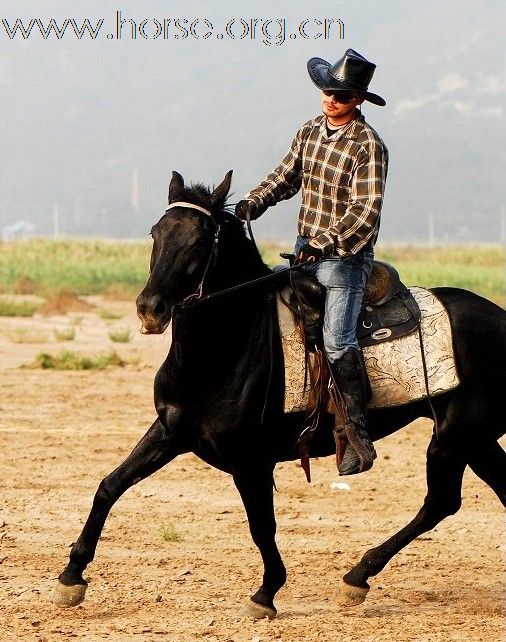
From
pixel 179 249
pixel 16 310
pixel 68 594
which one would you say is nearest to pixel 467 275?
pixel 16 310

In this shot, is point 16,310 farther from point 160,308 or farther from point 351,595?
point 160,308

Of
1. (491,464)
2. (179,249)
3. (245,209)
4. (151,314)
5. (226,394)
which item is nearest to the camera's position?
(151,314)

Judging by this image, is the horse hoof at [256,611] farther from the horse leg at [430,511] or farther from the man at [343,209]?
the man at [343,209]

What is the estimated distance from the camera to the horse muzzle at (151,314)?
20.5 ft

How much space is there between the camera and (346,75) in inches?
277

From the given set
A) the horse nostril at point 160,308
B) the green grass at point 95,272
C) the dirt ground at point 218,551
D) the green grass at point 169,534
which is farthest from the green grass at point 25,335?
the horse nostril at point 160,308

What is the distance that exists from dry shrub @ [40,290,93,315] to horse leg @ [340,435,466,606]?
23597mm

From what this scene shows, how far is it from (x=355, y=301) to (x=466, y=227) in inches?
7367

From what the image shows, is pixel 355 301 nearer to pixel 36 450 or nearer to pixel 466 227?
pixel 36 450

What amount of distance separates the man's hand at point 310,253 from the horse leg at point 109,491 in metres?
1.18

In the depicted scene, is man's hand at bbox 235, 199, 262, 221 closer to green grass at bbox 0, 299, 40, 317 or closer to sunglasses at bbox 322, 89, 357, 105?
sunglasses at bbox 322, 89, 357, 105

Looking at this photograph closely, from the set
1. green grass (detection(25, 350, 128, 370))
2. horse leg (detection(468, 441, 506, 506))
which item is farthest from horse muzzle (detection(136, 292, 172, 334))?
green grass (detection(25, 350, 128, 370))

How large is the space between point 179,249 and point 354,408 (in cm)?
136

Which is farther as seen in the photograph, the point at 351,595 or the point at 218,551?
the point at 218,551
